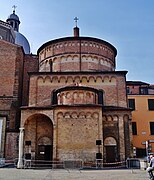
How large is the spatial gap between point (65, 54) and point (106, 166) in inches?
510

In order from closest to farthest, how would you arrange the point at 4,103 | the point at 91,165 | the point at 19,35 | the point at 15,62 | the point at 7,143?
the point at 91,165 < the point at 7,143 < the point at 4,103 < the point at 15,62 < the point at 19,35

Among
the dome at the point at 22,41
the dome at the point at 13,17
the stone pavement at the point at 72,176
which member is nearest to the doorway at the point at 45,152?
the stone pavement at the point at 72,176

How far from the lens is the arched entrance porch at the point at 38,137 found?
2061cm

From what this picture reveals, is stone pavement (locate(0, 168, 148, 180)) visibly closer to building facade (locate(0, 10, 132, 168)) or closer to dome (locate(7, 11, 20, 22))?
building facade (locate(0, 10, 132, 168))

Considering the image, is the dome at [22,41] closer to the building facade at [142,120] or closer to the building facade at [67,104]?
the building facade at [67,104]

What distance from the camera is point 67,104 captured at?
65.9 feet

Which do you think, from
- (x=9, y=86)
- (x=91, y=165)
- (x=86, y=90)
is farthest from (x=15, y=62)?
(x=91, y=165)

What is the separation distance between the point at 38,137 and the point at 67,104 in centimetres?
423

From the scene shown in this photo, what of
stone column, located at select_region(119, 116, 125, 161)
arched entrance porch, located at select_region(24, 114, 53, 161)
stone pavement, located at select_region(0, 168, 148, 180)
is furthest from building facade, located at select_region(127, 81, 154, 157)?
stone pavement, located at select_region(0, 168, 148, 180)

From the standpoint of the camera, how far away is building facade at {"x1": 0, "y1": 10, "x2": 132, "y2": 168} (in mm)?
18797

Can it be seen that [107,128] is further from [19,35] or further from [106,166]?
[19,35]

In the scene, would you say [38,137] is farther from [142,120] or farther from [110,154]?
[142,120]

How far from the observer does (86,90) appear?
20.7m

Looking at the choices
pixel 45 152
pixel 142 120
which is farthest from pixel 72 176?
pixel 142 120
